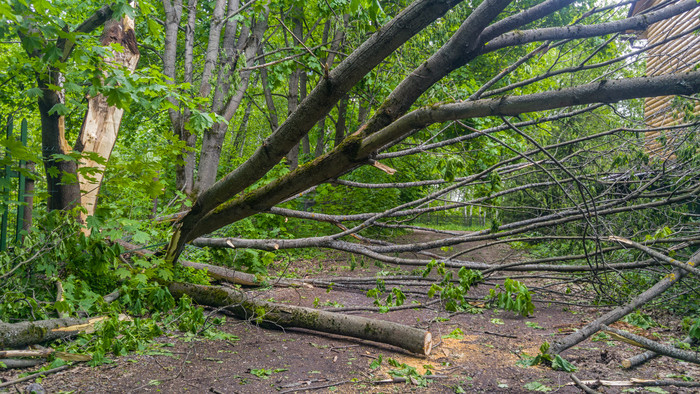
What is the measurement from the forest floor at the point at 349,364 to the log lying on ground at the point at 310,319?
0.37 ft

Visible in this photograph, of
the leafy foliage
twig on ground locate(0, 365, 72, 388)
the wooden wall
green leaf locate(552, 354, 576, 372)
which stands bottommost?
twig on ground locate(0, 365, 72, 388)

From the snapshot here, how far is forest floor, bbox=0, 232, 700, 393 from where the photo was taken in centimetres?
297

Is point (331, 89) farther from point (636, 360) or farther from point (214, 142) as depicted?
point (214, 142)

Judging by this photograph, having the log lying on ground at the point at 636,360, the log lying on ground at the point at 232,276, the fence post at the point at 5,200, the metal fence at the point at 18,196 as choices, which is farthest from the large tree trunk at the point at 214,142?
the log lying on ground at the point at 636,360

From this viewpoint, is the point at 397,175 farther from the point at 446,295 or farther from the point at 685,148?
the point at 446,295

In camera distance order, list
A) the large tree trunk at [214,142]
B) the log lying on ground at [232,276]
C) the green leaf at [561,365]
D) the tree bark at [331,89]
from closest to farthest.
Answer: the tree bark at [331,89]
the green leaf at [561,365]
the log lying on ground at [232,276]
the large tree trunk at [214,142]

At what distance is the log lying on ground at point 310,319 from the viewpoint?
369 centimetres

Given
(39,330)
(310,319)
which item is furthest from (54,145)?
(310,319)

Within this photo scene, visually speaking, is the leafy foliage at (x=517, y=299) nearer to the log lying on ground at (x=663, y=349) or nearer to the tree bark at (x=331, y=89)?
the log lying on ground at (x=663, y=349)

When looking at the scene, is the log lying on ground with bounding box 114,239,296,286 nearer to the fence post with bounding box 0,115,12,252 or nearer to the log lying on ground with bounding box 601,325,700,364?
the fence post with bounding box 0,115,12,252

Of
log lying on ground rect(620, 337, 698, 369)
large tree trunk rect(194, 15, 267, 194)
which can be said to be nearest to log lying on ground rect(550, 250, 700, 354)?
log lying on ground rect(620, 337, 698, 369)

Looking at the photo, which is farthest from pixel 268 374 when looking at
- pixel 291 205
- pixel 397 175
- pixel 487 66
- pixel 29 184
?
pixel 487 66

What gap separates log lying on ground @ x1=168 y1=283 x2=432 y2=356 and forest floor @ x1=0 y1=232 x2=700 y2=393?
112 mm

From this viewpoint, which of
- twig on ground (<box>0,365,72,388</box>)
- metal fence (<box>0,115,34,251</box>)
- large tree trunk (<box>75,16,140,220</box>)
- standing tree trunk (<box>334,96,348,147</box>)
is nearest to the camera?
twig on ground (<box>0,365,72,388</box>)
